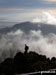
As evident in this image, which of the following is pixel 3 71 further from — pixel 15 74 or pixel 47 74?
pixel 47 74

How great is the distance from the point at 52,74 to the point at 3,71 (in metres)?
38.6

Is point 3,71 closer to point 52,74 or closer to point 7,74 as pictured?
point 7,74

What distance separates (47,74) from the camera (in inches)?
7603

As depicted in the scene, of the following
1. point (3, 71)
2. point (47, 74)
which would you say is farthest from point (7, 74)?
point (47, 74)

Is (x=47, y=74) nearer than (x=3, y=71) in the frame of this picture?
No

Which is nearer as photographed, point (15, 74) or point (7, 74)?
point (7, 74)

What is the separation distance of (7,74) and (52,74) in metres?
38.3

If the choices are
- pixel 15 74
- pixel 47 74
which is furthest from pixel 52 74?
pixel 15 74

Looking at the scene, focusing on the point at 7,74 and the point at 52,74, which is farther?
the point at 52,74

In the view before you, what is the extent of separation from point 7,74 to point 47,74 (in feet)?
112

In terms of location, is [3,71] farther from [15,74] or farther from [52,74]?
[52,74]

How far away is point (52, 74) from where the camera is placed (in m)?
195

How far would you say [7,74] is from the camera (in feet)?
568

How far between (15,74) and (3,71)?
1094 centimetres
